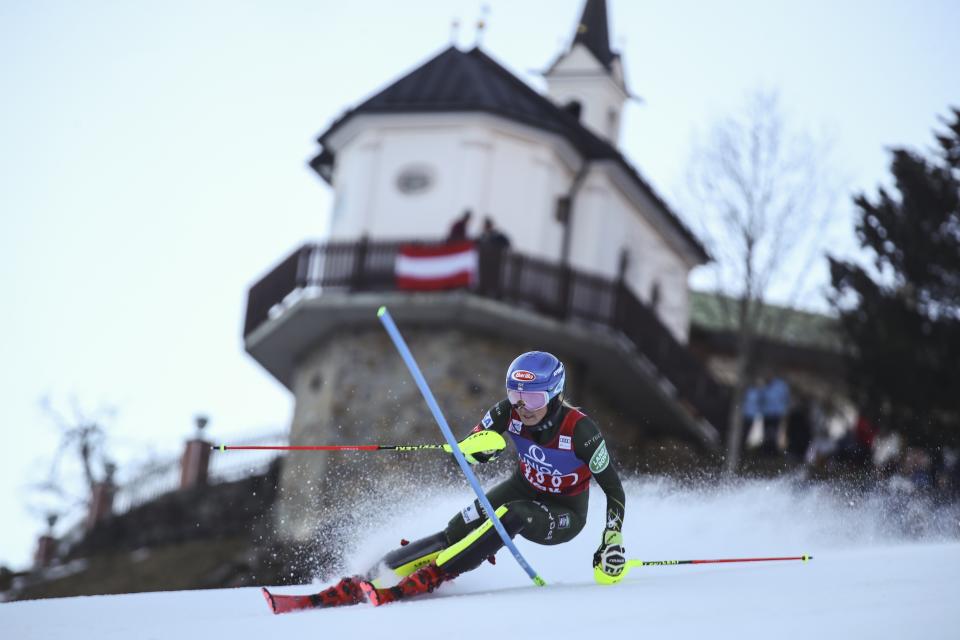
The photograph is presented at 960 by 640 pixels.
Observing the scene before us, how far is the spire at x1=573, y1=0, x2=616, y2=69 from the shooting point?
108 feet

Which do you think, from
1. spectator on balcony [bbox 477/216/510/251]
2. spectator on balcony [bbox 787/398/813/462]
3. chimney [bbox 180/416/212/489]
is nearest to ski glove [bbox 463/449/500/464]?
spectator on balcony [bbox 787/398/813/462]

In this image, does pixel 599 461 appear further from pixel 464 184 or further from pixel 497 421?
pixel 464 184

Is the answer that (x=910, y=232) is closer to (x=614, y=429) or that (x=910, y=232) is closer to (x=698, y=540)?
(x=614, y=429)

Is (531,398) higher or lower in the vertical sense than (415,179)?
lower

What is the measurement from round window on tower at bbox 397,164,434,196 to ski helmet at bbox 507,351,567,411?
16.7 metres

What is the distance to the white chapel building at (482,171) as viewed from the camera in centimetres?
2528

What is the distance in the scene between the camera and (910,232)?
20.9m

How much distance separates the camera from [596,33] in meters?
33.4

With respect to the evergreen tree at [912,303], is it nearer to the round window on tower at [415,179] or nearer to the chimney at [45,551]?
the round window on tower at [415,179]

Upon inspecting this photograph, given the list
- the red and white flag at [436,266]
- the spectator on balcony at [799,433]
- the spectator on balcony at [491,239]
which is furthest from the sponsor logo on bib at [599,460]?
the spectator on balcony at [491,239]

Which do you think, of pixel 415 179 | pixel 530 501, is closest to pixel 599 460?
pixel 530 501

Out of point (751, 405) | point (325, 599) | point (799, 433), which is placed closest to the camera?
point (325, 599)

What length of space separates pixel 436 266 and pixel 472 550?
14182 millimetres

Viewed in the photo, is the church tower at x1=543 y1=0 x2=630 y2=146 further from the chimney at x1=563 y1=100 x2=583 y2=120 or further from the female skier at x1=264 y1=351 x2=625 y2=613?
the female skier at x1=264 y1=351 x2=625 y2=613
